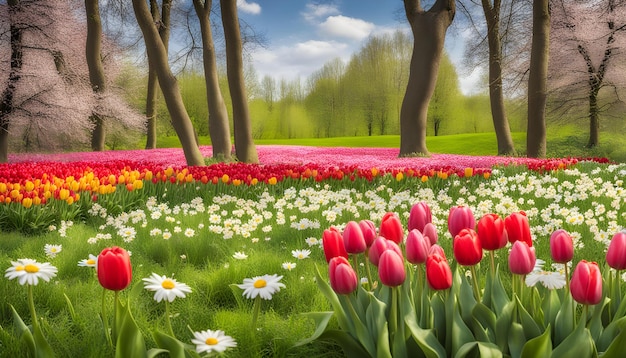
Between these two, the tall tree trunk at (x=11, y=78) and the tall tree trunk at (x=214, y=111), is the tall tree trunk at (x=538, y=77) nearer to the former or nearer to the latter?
the tall tree trunk at (x=214, y=111)

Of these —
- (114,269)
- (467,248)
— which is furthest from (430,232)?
(114,269)

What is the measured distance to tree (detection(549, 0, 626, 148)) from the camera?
20.8 metres

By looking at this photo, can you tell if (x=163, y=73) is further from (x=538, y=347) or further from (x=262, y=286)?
(x=538, y=347)

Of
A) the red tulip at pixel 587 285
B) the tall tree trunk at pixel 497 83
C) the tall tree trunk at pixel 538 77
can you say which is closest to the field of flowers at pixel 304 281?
the red tulip at pixel 587 285

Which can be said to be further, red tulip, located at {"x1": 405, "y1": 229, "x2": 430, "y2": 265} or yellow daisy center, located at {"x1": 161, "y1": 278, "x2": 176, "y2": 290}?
yellow daisy center, located at {"x1": 161, "y1": 278, "x2": 176, "y2": 290}

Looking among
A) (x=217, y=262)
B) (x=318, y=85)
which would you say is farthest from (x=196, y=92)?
(x=217, y=262)

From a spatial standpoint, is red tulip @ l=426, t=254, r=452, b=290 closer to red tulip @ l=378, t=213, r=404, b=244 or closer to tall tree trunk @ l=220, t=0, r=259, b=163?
red tulip @ l=378, t=213, r=404, b=244

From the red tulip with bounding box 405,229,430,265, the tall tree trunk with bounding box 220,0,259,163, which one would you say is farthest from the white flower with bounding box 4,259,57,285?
the tall tree trunk with bounding box 220,0,259,163

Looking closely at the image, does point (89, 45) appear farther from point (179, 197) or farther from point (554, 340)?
point (554, 340)

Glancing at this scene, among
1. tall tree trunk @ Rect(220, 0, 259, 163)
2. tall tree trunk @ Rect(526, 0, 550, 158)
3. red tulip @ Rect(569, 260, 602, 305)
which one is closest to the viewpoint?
red tulip @ Rect(569, 260, 602, 305)

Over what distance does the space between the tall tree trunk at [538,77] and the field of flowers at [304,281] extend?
324 inches

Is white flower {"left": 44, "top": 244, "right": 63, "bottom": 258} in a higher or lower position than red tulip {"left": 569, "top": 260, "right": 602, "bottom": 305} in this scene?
lower

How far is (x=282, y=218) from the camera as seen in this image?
5098 millimetres

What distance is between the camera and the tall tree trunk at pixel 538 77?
45.6ft
